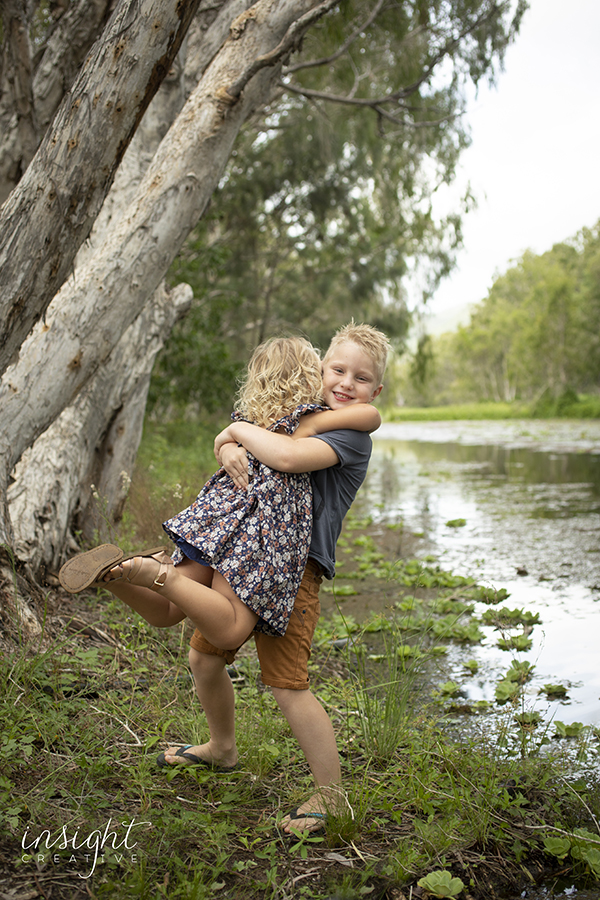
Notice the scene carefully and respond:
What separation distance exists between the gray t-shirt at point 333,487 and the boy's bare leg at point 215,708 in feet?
1.70

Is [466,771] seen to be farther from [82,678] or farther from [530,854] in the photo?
[82,678]

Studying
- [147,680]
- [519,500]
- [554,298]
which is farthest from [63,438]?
[554,298]

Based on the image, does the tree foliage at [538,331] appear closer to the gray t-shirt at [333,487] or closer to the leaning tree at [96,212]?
the leaning tree at [96,212]

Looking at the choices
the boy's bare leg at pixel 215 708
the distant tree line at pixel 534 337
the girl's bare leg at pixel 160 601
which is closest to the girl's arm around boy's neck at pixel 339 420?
the girl's bare leg at pixel 160 601

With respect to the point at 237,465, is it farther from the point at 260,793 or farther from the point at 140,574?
the point at 260,793

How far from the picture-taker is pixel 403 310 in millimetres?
19656

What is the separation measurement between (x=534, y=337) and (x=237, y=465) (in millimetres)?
39849

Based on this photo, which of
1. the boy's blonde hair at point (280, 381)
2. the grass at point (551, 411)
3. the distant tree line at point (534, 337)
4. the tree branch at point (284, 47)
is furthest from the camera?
the distant tree line at point (534, 337)

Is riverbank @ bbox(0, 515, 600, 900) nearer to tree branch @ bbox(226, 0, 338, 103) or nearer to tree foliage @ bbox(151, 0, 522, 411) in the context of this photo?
tree branch @ bbox(226, 0, 338, 103)

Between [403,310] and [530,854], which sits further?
[403,310]

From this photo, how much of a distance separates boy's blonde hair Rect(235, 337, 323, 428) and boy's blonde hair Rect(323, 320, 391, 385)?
3.9 inches

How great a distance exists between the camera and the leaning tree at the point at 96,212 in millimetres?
3068

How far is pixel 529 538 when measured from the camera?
22.9 ft

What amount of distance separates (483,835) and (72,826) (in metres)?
1.23
